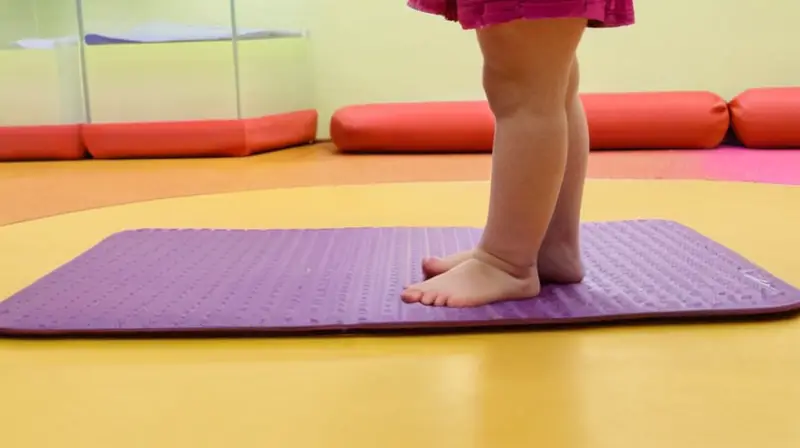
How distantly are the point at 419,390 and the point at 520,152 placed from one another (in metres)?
0.27

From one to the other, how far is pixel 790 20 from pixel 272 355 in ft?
7.49

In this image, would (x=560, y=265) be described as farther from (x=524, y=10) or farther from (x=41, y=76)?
(x=41, y=76)

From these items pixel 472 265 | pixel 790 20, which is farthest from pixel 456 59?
pixel 472 265

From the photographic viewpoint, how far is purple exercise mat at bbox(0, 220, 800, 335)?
70 cm

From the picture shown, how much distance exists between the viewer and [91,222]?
4.11 ft

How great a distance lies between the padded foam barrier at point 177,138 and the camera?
89.6 inches

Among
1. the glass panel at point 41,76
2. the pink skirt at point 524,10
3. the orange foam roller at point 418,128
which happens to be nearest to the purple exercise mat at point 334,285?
the pink skirt at point 524,10

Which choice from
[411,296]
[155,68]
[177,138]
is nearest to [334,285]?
[411,296]

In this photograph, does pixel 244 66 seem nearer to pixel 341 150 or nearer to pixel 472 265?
pixel 341 150

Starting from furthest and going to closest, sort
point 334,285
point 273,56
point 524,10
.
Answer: point 273,56
point 334,285
point 524,10

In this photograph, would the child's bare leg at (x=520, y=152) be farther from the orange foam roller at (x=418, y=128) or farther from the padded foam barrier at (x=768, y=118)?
the padded foam barrier at (x=768, y=118)

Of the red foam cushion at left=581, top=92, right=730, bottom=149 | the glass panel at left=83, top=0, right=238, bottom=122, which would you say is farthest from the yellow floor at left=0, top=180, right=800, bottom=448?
the glass panel at left=83, top=0, right=238, bottom=122

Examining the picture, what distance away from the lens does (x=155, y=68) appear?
2.34 meters

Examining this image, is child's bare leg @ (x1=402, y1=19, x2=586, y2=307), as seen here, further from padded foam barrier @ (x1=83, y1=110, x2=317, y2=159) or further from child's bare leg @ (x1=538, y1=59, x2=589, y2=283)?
padded foam barrier @ (x1=83, y1=110, x2=317, y2=159)
